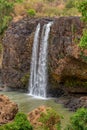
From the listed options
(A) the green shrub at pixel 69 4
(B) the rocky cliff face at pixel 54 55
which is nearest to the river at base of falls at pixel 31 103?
(B) the rocky cliff face at pixel 54 55

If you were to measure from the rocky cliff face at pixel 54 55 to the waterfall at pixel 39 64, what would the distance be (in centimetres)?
48

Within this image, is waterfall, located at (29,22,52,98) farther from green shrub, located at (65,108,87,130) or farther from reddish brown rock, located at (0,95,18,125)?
green shrub, located at (65,108,87,130)

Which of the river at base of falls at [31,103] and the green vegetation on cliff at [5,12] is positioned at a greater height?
the green vegetation on cliff at [5,12]

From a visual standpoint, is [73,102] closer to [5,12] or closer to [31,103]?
[31,103]

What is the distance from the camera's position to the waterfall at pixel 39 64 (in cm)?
3016

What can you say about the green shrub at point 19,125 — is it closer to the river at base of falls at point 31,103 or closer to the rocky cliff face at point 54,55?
the river at base of falls at point 31,103

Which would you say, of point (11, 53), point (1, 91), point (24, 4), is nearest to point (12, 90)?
point (1, 91)

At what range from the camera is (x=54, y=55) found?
94.6ft

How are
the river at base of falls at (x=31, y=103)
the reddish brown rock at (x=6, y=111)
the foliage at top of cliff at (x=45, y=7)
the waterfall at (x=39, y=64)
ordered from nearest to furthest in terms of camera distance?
1. the reddish brown rock at (x=6, y=111)
2. the river at base of falls at (x=31, y=103)
3. the waterfall at (x=39, y=64)
4. the foliage at top of cliff at (x=45, y=7)

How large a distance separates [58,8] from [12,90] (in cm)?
1923

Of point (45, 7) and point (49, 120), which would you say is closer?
point (49, 120)

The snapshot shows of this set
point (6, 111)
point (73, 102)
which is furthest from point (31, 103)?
point (6, 111)

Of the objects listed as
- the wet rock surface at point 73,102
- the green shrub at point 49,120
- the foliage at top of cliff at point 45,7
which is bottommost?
the green shrub at point 49,120

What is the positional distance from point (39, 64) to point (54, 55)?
248cm
